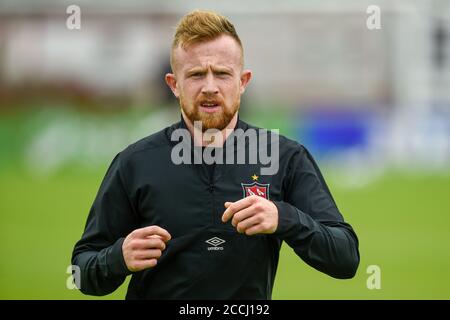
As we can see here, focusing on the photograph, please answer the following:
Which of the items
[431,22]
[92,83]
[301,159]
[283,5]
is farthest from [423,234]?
[301,159]

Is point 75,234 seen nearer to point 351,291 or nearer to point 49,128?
point 49,128

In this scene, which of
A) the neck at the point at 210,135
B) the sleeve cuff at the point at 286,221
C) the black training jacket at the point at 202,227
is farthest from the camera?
the neck at the point at 210,135

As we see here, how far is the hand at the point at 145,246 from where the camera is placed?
1.71m

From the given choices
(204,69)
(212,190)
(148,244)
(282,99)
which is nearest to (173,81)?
(204,69)

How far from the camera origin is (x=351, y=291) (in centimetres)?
533

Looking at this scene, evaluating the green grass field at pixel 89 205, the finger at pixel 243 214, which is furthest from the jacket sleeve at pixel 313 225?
the green grass field at pixel 89 205

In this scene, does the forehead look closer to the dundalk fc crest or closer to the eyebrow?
the eyebrow

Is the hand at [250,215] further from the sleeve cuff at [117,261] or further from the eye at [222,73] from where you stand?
the eye at [222,73]

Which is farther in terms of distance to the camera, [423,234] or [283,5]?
[283,5]

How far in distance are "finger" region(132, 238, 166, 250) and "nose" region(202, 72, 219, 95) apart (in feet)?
1.48

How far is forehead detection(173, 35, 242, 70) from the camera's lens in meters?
1.93

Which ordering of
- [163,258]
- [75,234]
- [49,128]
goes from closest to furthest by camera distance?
[163,258] < [75,234] < [49,128]

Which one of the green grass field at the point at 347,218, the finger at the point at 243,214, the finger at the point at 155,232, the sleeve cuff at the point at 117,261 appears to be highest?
the finger at the point at 243,214

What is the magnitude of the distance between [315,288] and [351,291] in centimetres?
29
